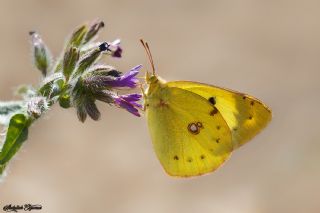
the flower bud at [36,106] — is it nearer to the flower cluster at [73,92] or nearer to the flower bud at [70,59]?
the flower cluster at [73,92]

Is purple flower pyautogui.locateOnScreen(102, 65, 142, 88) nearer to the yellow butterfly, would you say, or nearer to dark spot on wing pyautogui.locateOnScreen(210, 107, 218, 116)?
the yellow butterfly

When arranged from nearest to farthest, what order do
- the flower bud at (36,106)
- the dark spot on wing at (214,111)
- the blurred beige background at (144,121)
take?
the flower bud at (36,106) < the dark spot on wing at (214,111) < the blurred beige background at (144,121)

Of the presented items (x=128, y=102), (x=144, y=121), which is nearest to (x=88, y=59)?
(x=128, y=102)

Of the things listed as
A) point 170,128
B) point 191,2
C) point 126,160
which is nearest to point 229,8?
point 191,2

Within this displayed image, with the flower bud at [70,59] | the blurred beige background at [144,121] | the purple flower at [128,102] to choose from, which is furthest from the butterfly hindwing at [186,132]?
the blurred beige background at [144,121]

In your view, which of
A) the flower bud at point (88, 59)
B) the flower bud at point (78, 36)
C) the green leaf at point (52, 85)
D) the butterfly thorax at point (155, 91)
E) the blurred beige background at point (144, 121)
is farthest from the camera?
the blurred beige background at point (144, 121)

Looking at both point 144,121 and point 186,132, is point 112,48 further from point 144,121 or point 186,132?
point 144,121

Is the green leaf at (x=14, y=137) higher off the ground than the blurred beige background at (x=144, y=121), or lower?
lower

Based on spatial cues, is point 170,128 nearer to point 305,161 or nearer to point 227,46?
point 305,161

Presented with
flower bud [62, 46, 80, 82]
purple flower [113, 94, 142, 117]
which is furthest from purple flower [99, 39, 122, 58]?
purple flower [113, 94, 142, 117]
